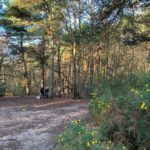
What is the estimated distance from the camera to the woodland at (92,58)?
5234mm

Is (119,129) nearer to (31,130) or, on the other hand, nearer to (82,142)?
(82,142)

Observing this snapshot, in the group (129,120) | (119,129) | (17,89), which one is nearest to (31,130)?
(119,129)

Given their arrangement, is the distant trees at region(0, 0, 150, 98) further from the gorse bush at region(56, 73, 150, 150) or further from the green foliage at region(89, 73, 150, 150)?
the gorse bush at region(56, 73, 150, 150)

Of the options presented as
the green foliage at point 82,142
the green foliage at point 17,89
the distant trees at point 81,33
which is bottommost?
the green foliage at point 82,142

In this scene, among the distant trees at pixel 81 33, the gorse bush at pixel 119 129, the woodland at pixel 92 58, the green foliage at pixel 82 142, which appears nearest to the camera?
the green foliage at pixel 82 142

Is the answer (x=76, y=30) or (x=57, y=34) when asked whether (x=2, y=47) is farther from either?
(x=76, y=30)

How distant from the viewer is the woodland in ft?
17.2

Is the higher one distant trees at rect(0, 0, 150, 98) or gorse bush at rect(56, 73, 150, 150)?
distant trees at rect(0, 0, 150, 98)

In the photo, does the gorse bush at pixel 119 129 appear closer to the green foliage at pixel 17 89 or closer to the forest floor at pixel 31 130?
the forest floor at pixel 31 130

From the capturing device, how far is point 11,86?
2605 centimetres

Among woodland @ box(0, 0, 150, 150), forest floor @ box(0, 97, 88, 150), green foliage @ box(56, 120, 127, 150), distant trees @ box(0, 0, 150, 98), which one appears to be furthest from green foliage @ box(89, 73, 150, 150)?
distant trees @ box(0, 0, 150, 98)

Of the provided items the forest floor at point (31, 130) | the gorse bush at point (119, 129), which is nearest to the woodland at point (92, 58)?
the gorse bush at point (119, 129)

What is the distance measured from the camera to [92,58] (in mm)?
16797

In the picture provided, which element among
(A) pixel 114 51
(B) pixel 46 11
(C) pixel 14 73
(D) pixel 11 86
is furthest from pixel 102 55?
(D) pixel 11 86
